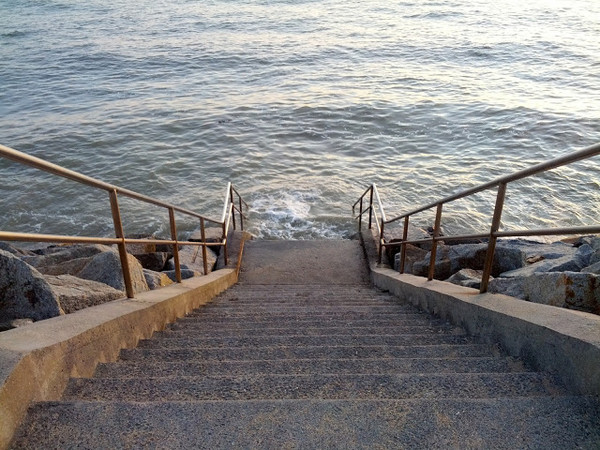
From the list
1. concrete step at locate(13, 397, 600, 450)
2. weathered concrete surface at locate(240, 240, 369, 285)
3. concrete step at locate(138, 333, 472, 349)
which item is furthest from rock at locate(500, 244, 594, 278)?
concrete step at locate(13, 397, 600, 450)

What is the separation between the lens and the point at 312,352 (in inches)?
119

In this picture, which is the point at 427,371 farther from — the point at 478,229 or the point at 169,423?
the point at 478,229

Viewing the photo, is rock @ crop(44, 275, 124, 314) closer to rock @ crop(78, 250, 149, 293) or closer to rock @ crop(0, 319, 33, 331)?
rock @ crop(0, 319, 33, 331)

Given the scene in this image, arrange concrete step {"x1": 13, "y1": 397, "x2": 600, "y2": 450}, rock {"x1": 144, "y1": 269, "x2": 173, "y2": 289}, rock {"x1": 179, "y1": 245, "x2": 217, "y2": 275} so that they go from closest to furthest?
concrete step {"x1": 13, "y1": 397, "x2": 600, "y2": 450}, rock {"x1": 144, "y1": 269, "x2": 173, "y2": 289}, rock {"x1": 179, "y1": 245, "x2": 217, "y2": 275}

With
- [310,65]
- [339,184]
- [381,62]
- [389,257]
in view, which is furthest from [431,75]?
[389,257]

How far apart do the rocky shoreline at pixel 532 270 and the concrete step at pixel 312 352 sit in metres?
1.20

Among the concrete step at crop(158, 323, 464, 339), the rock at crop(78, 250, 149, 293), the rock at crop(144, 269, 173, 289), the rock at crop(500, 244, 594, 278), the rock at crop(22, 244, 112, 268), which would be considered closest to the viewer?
the concrete step at crop(158, 323, 464, 339)

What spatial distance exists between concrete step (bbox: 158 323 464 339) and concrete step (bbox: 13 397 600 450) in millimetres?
1557

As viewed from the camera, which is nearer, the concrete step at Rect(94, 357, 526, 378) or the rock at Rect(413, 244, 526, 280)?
the concrete step at Rect(94, 357, 526, 378)

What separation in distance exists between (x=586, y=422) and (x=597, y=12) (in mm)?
53299

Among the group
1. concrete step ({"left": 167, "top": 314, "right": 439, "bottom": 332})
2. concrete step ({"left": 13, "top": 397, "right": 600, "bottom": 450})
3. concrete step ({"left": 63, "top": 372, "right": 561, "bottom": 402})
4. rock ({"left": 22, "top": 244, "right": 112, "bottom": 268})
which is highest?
concrete step ({"left": 13, "top": 397, "right": 600, "bottom": 450})

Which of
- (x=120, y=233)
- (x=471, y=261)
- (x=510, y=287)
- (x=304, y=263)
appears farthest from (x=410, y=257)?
(x=120, y=233)

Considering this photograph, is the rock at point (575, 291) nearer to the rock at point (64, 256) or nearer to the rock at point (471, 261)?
the rock at point (471, 261)

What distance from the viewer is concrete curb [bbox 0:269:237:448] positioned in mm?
1851
